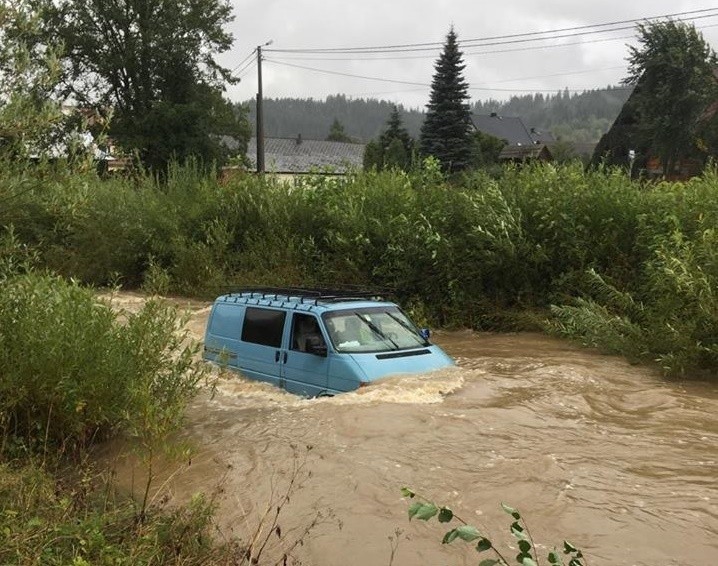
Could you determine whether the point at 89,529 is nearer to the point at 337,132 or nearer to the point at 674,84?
the point at 674,84

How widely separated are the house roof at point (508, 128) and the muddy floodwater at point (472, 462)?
83482 millimetres

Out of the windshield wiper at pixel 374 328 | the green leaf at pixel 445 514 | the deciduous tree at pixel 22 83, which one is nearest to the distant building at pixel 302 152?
the windshield wiper at pixel 374 328

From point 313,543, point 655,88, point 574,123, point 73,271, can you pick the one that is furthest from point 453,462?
point 574,123

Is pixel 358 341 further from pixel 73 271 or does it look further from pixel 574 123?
pixel 574 123

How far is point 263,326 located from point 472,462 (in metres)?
4.40

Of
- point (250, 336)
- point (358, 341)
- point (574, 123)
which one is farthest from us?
point (574, 123)

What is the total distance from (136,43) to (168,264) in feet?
74.3

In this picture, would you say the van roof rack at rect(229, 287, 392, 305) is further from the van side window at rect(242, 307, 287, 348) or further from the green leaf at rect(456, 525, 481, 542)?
the green leaf at rect(456, 525, 481, 542)

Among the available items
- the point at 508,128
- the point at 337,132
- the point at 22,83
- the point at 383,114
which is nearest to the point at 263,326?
the point at 22,83

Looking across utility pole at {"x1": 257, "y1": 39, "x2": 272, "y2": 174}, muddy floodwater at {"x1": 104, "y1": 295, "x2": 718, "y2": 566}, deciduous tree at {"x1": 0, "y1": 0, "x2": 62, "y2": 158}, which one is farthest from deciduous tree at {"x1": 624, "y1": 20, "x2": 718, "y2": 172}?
deciduous tree at {"x1": 0, "y1": 0, "x2": 62, "y2": 158}

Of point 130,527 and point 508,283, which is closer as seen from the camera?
point 130,527

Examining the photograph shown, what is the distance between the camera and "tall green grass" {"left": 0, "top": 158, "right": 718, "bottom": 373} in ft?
39.2

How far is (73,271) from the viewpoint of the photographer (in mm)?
22984

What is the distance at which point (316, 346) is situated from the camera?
9.41 meters
